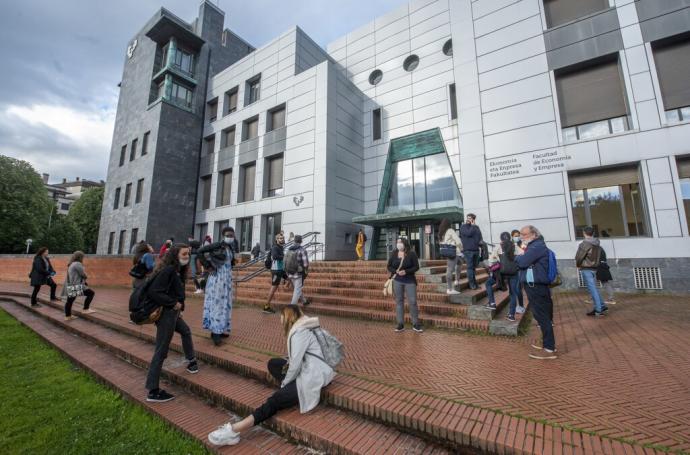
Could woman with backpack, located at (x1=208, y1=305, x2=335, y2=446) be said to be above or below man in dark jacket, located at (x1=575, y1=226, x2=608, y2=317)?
below

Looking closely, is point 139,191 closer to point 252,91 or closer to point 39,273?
point 252,91

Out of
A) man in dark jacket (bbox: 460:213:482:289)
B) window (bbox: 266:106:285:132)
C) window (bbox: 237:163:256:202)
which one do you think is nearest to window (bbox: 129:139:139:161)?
window (bbox: 237:163:256:202)

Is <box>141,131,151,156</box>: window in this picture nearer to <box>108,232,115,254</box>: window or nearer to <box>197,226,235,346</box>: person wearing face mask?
<box>108,232,115,254</box>: window

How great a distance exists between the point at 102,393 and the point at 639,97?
16539 millimetres

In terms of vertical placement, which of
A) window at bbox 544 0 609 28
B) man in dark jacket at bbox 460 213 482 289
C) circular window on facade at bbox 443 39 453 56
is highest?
circular window on facade at bbox 443 39 453 56

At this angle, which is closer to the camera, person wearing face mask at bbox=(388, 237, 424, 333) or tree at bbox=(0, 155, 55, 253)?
person wearing face mask at bbox=(388, 237, 424, 333)

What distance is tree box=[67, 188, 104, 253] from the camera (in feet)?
130

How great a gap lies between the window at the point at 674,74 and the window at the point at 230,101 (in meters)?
23.7

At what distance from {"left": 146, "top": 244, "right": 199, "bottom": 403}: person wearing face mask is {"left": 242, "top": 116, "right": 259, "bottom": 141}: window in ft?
62.9

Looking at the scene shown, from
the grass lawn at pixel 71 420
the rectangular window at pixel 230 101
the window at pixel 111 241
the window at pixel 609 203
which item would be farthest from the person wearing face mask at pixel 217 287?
the window at pixel 111 241

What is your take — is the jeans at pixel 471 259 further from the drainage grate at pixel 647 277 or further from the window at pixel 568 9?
the window at pixel 568 9

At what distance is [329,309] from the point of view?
7715 mm

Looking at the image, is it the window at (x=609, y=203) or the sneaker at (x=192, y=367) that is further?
the window at (x=609, y=203)

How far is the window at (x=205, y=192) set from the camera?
22734 millimetres
